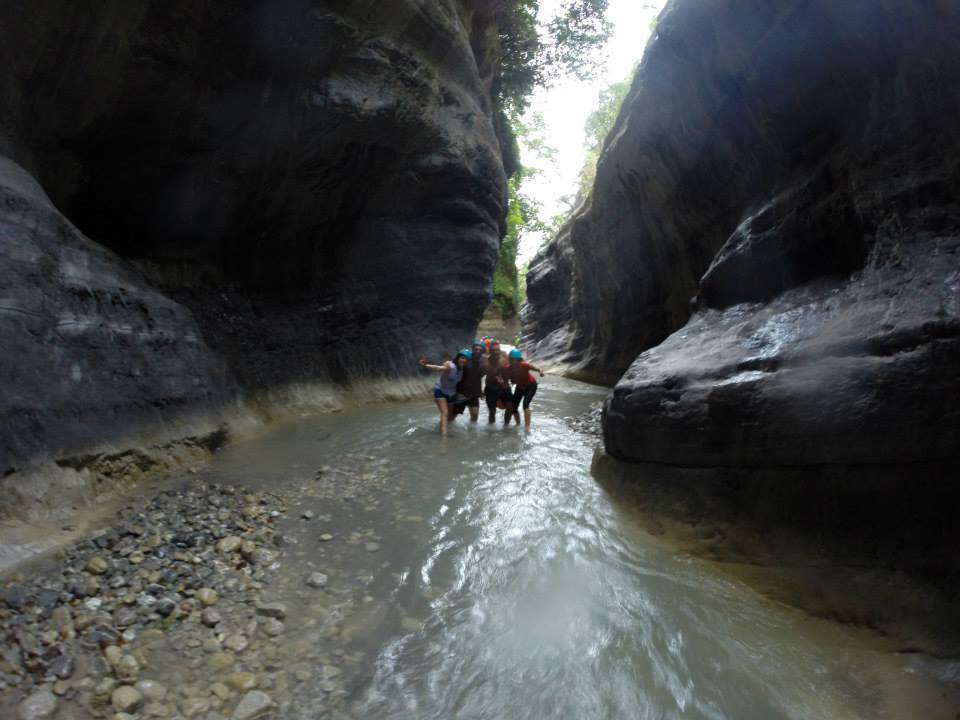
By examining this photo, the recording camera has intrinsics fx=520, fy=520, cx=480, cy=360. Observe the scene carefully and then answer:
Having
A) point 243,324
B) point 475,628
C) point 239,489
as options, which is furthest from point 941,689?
point 243,324

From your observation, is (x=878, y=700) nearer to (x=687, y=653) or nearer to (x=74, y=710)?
(x=687, y=653)

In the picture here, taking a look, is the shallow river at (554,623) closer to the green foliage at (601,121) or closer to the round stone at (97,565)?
the round stone at (97,565)

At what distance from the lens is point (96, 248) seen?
4961mm

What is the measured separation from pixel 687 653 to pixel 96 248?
5.84 meters

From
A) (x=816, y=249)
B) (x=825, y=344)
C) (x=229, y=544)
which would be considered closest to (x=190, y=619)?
(x=229, y=544)

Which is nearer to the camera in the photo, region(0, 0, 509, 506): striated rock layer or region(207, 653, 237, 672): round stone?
region(207, 653, 237, 672): round stone

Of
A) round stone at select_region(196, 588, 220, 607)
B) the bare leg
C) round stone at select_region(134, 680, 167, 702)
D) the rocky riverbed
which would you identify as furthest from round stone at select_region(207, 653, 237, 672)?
the bare leg

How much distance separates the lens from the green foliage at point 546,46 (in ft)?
47.7

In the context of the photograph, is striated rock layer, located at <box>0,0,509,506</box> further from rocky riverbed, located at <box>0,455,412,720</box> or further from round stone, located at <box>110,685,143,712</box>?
round stone, located at <box>110,685,143,712</box>

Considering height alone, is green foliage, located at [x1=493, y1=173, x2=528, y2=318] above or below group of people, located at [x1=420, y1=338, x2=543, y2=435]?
above

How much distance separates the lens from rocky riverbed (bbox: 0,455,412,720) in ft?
7.00

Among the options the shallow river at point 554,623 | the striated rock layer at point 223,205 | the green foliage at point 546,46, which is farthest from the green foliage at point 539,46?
the shallow river at point 554,623

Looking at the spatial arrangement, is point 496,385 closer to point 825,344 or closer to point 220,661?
point 825,344

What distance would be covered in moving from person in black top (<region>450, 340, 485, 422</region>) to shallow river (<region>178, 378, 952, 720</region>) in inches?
139
